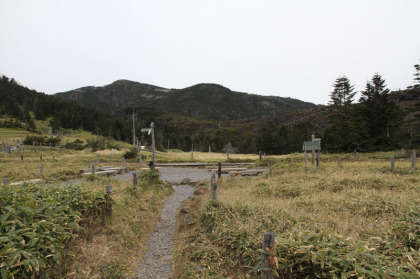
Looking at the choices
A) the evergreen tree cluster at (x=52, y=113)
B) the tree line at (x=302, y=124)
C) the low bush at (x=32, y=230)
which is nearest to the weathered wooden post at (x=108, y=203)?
the low bush at (x=32, y=230)

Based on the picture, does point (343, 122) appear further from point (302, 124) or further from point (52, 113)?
point (52, 113)

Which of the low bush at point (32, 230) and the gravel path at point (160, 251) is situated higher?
the low bush at point (32, 230)

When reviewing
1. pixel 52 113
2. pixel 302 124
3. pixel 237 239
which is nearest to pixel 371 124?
pixel 302 124

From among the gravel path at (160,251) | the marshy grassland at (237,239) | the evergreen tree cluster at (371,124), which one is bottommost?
the gravel path at (160,251)

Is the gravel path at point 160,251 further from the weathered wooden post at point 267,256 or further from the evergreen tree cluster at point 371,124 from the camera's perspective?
the evergreen tree cluster at point 371,124

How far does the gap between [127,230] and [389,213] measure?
7015 mm

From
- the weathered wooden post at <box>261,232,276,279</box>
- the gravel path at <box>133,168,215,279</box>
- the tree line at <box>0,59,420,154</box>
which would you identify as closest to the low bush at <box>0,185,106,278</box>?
the gravel path at <box>133,168,215,279</box>

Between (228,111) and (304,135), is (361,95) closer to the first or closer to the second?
(304,135)

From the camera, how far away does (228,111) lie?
19575 centimetres

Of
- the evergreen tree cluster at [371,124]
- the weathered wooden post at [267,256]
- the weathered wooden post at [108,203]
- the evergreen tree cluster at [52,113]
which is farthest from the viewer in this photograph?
the evergreen tree cluster at [52,113]

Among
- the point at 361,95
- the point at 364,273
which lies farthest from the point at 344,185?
the point at 361,95

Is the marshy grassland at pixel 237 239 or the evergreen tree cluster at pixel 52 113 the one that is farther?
the evergreen tree cluster at pixel 52 113

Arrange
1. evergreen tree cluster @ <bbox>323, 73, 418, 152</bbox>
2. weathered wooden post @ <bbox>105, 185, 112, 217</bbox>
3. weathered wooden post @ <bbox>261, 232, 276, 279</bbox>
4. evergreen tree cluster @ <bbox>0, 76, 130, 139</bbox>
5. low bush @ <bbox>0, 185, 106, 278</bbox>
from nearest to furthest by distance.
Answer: weathered wooden post @ <bbox>261, 232, 276, 279</bbox> → low bush @ <bbox>0, 185, 106, 278</bbox> → weathered wooden post @ <bbox>105, 185, 112, 217</bbox> → evergreen tree cluster @ <bbox>323, 73, 418, 152</bbox> → evergreen tree cluster @ <bbox>0, 76, 130, 139</bbox>

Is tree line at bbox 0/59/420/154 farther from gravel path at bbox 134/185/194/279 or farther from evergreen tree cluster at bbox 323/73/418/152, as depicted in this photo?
gravel path at bbox 134/185/194/279
